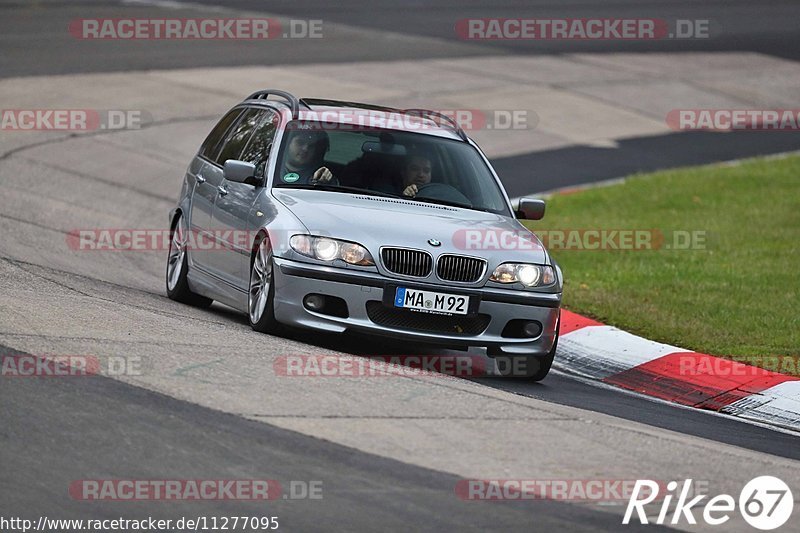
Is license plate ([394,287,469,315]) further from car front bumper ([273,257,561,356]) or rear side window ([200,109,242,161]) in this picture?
rear side window ([200,109,242,161])

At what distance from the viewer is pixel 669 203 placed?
18062 millimetres

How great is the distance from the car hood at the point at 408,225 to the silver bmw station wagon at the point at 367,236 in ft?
0.04

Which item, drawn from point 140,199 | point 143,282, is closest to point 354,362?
point 143,282

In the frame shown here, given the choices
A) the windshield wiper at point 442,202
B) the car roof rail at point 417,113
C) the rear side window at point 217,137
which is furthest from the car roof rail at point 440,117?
the rear side window at point 217,137

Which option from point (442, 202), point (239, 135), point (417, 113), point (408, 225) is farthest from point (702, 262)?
point (408, 225)

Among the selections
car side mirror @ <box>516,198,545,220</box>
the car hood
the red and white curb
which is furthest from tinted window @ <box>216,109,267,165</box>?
the red and white curb

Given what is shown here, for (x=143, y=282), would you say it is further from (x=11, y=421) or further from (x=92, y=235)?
(x=11, y=421)

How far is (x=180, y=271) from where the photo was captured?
11.4 meters

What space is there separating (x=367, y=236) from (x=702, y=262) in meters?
6.21

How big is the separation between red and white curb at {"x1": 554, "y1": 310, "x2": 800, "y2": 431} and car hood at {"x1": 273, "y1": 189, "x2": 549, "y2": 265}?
1.40 metres

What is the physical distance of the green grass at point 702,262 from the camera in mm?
11688

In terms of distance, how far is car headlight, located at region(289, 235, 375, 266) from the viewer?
29.7ft

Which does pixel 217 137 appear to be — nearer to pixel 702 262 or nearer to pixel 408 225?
pixel 408 225

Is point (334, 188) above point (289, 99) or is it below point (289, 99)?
below
